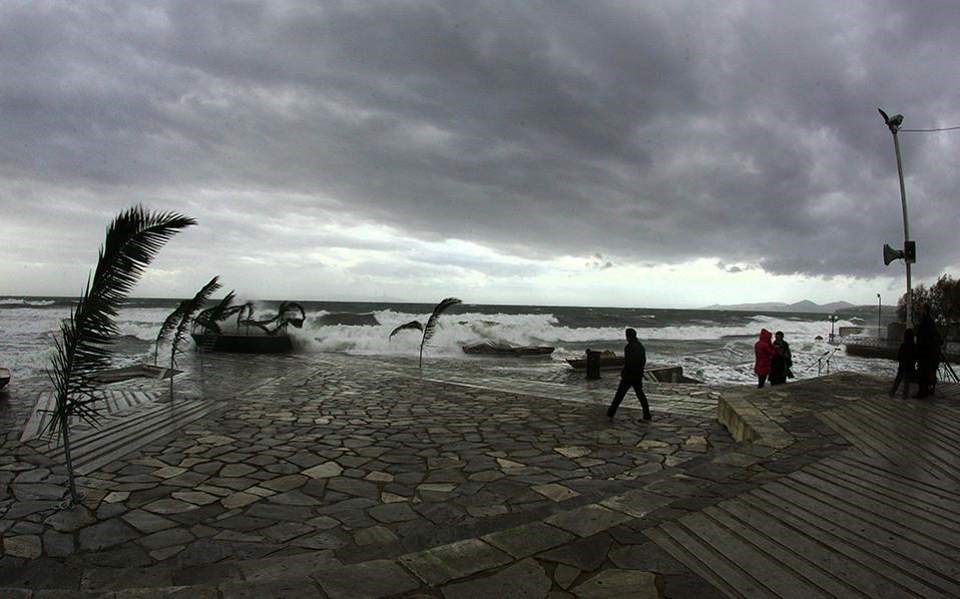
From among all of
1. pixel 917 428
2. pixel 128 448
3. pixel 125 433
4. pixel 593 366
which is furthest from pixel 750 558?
pixel 593 366

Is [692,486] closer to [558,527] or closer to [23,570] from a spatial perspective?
[558,527]

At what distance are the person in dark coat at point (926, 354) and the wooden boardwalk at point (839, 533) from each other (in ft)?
12.1

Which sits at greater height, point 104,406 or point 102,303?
point 102,303

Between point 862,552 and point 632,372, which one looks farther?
point 632,372

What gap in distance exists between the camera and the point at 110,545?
11.3ft

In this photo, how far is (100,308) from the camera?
4.29 metres

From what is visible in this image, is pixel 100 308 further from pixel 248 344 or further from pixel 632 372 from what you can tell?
pixel 248 344

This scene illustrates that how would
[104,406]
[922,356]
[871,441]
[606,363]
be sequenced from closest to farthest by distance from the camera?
[871,441] < [922,356] < [104,406] < [606,363]

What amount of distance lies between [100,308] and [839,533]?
5441mm

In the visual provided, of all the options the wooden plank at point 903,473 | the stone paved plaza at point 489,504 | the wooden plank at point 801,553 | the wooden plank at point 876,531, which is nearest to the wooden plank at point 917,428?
the stone paved plaza at point 489,504

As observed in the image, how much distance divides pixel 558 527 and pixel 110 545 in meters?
2.86

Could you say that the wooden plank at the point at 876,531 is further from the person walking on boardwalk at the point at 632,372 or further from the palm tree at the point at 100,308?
the palm tree at the point at 100,308

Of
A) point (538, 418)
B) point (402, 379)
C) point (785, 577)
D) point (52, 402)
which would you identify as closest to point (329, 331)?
point (402, 379)

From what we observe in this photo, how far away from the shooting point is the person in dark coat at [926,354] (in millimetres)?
7980
